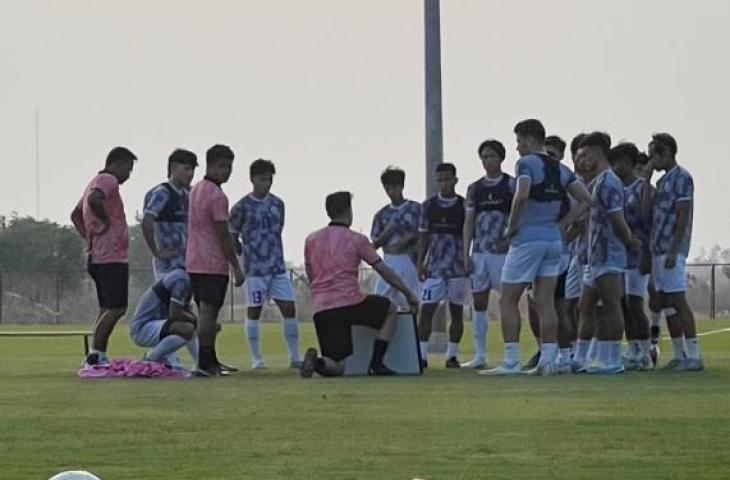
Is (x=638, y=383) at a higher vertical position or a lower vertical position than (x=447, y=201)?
lower

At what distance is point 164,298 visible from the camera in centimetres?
1841

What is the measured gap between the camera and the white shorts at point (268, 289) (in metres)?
20.2

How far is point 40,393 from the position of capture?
50.4ft

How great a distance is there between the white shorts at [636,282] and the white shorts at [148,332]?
4.19 meters

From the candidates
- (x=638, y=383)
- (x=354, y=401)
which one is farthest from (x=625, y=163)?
(x=354, y=401)

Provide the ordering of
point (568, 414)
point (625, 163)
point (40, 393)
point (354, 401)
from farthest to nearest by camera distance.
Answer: point (625, 163) → point (40, 393) → point (354, 401) → point (568, 414)

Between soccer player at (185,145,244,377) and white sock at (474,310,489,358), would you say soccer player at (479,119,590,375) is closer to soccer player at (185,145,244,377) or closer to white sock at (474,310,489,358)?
soccer player at (185,145,244,377)

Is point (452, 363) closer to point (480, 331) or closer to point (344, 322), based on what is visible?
point (480, 331)

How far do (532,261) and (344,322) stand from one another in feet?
5.98

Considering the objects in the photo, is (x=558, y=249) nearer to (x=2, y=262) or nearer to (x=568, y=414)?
(x=568, y=414)

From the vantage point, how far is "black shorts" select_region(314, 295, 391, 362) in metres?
17.8

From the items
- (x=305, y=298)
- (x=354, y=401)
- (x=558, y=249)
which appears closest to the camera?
(x=354, y=401)

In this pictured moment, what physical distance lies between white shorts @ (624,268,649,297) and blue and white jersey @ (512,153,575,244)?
1.73m

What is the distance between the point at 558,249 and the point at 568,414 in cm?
490
